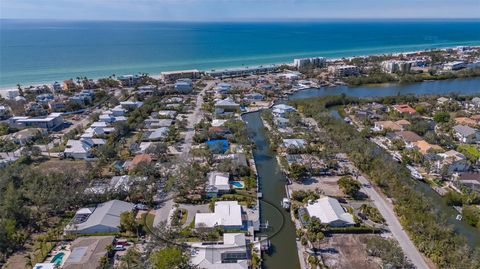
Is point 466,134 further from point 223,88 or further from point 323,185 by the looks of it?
point 223,88

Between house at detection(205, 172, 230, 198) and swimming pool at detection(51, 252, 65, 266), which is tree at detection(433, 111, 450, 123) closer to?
house at detection(205, 172, 230, 198)

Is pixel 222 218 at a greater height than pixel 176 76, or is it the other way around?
pixel 176 76

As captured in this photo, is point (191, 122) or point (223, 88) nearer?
point (191, 122)

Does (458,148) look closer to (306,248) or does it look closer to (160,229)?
(306,248)

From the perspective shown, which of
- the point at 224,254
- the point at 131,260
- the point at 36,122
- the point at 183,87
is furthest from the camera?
the point at 183,87

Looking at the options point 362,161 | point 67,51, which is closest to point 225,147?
point 362,161

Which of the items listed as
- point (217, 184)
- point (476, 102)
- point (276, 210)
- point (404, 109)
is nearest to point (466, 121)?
point (404, 109)

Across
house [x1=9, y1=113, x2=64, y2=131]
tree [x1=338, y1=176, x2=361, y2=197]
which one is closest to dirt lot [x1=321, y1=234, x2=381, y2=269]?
tree [x1=338, y1=176, x2=361, y2=197]

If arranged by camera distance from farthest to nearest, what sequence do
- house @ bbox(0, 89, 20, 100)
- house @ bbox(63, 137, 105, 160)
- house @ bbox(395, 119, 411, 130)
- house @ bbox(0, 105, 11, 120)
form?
house @ bbox(0, 89, 20, 100) < house @ bbox(0, 105, 11, 120) < house @ bbox(395, 119, 411, 130) < house @ bbox(63, 137, 105, 160)
